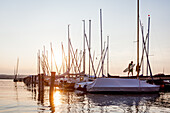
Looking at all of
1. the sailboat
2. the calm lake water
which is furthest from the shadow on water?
the sailboat

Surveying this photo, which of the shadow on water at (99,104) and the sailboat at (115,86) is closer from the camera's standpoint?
the shadow on water at (99,104)

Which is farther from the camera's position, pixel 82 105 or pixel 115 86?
pixel 115 86

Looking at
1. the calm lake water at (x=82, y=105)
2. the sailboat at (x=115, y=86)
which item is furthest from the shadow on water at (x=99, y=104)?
the sailboat at (x=115, y=86)

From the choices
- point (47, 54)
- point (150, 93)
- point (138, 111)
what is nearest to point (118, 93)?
point (150, 93)

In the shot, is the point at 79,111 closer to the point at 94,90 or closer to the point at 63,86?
the point at 94,90

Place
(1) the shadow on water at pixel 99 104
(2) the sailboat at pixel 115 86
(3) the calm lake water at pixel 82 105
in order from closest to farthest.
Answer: (3) the calm lake water at pixel 82 105
(1) the shadow on water at pixel 99 104
(2) the sailboat at pixel 115 86

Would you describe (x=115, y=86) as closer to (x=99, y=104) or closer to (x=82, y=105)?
(x=99, y=104)

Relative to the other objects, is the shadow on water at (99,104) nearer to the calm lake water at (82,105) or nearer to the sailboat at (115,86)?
the calm lake water at (82,105)

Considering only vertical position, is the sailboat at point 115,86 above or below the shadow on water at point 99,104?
above

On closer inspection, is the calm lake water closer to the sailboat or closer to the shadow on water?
the shadow on water

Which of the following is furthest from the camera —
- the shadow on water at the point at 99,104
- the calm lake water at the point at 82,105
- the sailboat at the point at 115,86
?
the sailboat at the point at 115,86

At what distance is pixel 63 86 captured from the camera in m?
52.5

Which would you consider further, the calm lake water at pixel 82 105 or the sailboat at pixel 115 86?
the sailboat at pixel 115 86

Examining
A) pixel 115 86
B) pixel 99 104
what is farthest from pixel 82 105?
pixel 115 86
